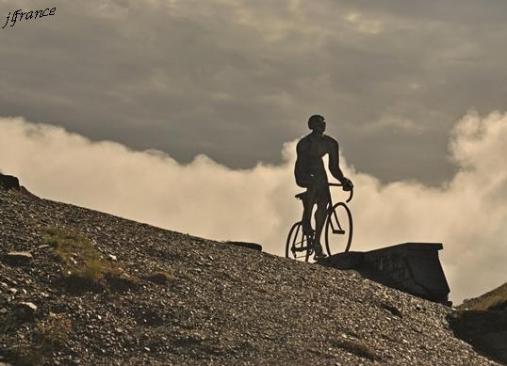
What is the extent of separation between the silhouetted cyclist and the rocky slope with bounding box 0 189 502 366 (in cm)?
466

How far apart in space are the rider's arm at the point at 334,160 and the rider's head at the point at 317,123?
0.41 meters

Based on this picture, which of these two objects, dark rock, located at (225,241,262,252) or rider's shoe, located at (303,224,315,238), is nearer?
dark rock, located at (225,241,262,252)

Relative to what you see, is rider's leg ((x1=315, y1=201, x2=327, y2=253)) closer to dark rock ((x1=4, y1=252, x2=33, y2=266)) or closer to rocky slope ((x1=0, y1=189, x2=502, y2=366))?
rocky slope ((x1=0, y1=189, x2=502, y2=366))

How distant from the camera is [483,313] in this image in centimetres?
3025

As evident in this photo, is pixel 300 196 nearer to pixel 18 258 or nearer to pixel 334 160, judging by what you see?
pixel 334 160

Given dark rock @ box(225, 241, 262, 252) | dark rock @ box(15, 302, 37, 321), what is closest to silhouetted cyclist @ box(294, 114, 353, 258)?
dark rock @ box(225, 241, 262, 252)

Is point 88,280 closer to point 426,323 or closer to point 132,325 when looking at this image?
point 132,325

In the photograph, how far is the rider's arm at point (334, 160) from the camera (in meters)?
35.6

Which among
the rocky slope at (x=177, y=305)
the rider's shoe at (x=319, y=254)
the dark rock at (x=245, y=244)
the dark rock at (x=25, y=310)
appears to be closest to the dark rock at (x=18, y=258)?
the rocky slope at (x=177, y=305)

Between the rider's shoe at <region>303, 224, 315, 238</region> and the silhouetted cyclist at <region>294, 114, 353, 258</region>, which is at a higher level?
the silhouetted cyclist at <region>294, 114, 353, 258</region>

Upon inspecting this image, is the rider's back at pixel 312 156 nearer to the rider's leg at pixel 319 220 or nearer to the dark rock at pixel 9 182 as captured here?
the rider's leg at pixel 319 220

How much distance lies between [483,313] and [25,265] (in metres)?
10.8

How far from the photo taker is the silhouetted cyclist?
116 ft

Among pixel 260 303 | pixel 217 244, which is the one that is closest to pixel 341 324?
pixel 260 303
